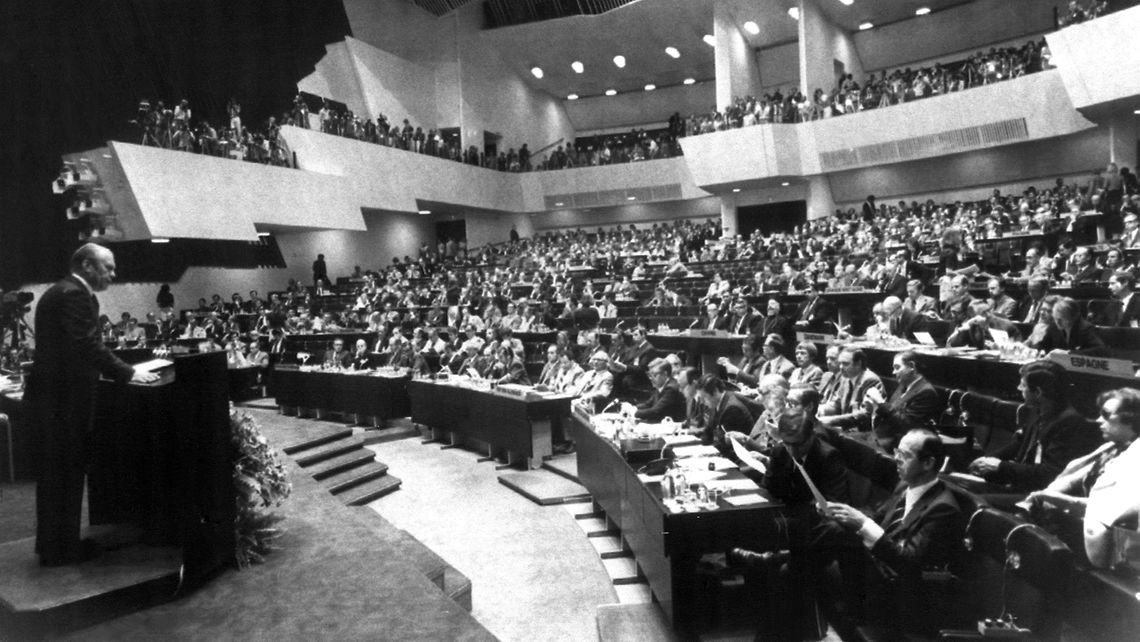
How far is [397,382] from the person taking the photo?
451 inches

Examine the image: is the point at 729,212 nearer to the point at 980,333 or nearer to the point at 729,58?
the point at 729,58

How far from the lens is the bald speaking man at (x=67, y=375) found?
3451mm

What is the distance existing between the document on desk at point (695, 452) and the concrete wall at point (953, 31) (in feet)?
67.4

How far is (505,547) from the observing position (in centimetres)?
631

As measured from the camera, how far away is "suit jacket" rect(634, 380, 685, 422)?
714 centimetres

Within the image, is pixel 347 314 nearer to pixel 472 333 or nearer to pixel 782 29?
pixel 472 333

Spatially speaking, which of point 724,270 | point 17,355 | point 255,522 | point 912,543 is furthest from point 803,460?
point 724,270

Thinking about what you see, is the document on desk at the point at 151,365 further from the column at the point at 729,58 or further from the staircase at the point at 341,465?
the column at the point at 729,58

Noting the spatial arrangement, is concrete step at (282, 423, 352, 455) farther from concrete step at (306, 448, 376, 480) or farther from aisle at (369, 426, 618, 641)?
aisle at (369, 426, 618, 641)

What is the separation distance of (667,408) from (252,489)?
3.90 meters

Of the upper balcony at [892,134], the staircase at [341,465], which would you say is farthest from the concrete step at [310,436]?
the upper balcony at [892,134]

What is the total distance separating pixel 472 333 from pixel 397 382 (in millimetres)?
1774

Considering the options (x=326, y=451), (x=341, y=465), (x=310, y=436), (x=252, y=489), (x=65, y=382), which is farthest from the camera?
(x=310, y=436)

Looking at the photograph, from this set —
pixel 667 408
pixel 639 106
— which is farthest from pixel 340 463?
pixel 639 106
